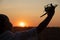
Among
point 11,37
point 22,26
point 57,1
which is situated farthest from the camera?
point 22,26

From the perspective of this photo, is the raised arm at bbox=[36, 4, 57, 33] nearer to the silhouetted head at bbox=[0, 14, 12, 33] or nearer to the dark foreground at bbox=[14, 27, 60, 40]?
the silhouetted head at bbox=[0, 14, 12, 33]

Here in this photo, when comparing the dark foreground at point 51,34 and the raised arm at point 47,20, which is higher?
the raised arm at point 47,20

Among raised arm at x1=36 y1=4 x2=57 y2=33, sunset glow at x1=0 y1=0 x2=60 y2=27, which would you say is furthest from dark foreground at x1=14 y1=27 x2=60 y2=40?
raised arm at x1=36 y1=4 x2=57 y2=33

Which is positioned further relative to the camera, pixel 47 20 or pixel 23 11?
pixel 23 11

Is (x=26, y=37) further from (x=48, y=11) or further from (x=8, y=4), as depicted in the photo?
(x=8, y=4)

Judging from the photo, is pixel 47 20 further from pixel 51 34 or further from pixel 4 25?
pixel 51 34

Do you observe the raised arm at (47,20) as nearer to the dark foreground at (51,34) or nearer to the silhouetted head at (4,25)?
the silhouetted head at (4,25)

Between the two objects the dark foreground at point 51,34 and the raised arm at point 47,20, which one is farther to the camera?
the dark foreground at point 51,34

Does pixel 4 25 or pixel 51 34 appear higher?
pixel 4 25

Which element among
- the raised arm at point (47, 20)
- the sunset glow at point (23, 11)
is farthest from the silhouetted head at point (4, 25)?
the sunset glow at point (23, 11)

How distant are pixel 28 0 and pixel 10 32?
2.02 meters

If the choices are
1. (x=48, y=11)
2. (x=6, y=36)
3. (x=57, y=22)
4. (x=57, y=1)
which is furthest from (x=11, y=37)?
(x=57, y=22)

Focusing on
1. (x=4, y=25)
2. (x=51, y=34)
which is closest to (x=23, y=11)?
(x=51, y=34)

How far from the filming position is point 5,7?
338 centimetres
